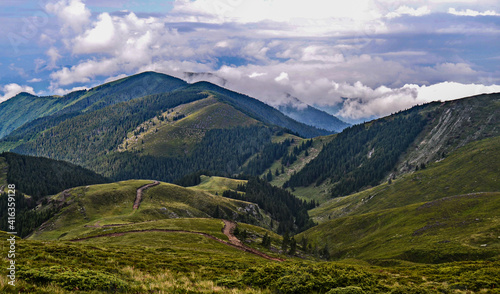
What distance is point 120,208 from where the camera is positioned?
413ft

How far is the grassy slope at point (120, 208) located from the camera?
335 ft

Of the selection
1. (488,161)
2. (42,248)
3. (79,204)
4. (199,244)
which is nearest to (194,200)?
(79,204)

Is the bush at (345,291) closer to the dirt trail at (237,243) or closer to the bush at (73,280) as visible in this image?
the bush at (73,280)

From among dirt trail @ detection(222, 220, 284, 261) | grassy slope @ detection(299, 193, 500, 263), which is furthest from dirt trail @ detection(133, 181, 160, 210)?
grassy slope @ detection(299, 193, 500, 263)

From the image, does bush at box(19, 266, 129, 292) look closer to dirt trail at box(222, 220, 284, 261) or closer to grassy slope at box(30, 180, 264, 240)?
dirt trail at box(222, 220, 284, 261)

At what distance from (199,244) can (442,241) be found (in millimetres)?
71027

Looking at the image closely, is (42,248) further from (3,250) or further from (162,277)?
(162,277)

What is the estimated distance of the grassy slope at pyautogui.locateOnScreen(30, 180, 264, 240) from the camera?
102000 millimetres

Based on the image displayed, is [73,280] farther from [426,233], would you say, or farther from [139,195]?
[139,195]

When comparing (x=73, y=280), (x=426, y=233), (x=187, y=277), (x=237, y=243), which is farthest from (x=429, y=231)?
(x=73, y=280)

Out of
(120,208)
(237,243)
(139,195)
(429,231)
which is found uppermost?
(139,195)

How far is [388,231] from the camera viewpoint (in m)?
119

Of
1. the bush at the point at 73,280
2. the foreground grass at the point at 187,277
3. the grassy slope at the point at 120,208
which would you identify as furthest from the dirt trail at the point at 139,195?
the bush at the point at 73,280

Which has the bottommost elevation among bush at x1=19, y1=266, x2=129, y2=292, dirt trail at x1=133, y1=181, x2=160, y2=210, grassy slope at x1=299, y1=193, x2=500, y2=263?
grassy slope at x1=299, y1=193, x2=500, y2=263
